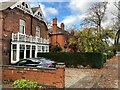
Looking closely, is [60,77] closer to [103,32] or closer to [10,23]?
[10,23]

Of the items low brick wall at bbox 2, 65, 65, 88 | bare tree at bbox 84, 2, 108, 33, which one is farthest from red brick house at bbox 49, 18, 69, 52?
low brick wall at bbox 2, 65, 65, 88

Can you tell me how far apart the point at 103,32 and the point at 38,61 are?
1679cm

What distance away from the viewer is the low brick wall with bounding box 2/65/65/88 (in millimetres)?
10156

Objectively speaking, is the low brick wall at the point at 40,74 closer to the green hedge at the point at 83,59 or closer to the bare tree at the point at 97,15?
the green hedge at the point at 83,59

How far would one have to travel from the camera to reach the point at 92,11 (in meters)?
49.9

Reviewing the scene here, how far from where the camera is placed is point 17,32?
24.0m

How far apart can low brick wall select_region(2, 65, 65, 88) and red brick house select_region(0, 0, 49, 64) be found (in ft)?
30.8

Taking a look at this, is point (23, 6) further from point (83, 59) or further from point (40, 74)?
point (40, 74)

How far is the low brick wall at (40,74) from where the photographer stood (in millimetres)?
10156

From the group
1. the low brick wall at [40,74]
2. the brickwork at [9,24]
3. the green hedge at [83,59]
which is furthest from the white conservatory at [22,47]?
the low brick wall at [40,74]

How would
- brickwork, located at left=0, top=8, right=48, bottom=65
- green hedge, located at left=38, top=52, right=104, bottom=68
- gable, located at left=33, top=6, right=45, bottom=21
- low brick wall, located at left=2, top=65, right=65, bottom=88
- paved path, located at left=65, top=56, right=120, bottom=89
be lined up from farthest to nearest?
gable, located at left=33, top=6, right=45, bottom=21, green hedge, located at left=38, top=52, right=104, bottom=68, brickwork, located at left=0, top=8, right=48, bottom=65, paved path, located at left=65, top=56, right=120, bottom=89, low brick wall, located at left=2, top=65, right=65, bottom=88

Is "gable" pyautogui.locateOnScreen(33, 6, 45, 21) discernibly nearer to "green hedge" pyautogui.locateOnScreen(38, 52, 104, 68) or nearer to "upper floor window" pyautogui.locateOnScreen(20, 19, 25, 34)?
"upper floor window" pyautogui.locateOnScreen(20, 19, 25, 34)

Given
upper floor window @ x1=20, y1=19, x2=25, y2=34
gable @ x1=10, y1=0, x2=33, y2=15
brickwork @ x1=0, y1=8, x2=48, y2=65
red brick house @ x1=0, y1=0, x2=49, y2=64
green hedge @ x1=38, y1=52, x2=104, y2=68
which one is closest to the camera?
brickwork @ x1=0, y1=8, x2=48, y2=65

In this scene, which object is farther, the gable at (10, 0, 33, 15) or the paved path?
the gable at (10, 0, 33, 15)
